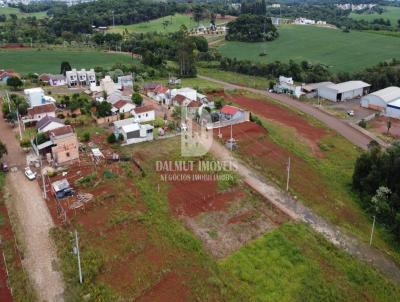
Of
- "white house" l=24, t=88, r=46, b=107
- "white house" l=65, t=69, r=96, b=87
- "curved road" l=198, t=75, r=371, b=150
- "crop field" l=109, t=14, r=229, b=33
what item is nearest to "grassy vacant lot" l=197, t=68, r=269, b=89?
"curved road" l=198, t=75, r=371, b=150

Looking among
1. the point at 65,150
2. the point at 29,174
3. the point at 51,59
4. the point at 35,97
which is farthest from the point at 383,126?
the point at 51,59

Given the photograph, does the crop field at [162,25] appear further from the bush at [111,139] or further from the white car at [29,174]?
the white car at [29,174]

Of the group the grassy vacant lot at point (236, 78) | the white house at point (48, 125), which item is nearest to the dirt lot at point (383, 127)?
the grassy vacant lot at point (236, 78)

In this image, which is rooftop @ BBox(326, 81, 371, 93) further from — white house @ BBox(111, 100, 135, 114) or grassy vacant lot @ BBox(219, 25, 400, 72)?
white house @ BBox(111, 100, 135, 114)

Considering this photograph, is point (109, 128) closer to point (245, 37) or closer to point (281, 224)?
point (281, 224)

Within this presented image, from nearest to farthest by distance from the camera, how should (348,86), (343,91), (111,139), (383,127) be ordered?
(111,139) < (383,127) < (343,91) < (348,86)

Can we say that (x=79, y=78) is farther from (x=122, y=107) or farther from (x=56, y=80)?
(x=122, y=107)
